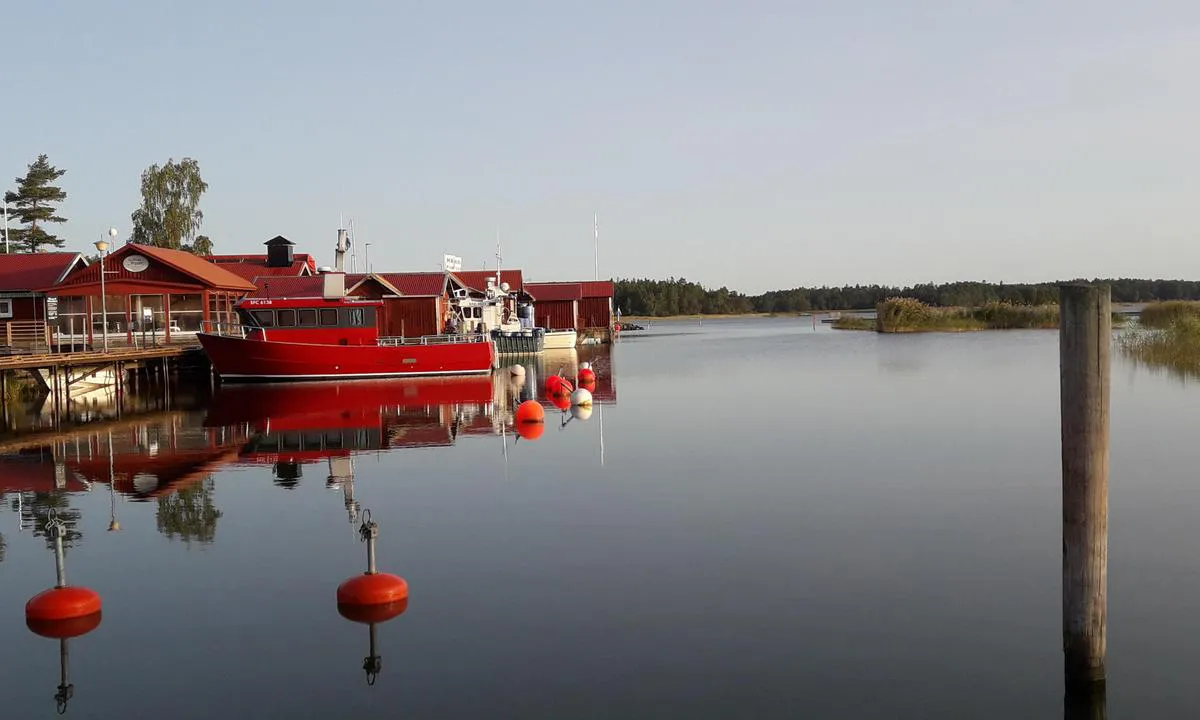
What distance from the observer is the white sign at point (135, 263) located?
→ 41575 millimetres

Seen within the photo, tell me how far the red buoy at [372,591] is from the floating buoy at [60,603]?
238 cm

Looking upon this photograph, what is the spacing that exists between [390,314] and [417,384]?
1244 cm

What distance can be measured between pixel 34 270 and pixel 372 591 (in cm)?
4024

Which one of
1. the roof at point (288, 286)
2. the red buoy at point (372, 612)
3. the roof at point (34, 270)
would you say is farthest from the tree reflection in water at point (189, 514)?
the roof at point (34, 270)

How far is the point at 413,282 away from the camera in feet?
169

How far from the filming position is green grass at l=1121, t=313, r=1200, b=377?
118 ft

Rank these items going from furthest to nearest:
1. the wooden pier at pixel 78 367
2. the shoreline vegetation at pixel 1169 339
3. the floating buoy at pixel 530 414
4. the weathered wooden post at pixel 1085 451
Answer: the shoreline vegetation at pixel 1169 339 < the wooden pier at pixel 78 367 < the floating buoy at pixel 530 414 < the weathered wooden post at pixel 1085 451

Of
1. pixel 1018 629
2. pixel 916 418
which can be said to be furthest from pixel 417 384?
pixel 1018 629

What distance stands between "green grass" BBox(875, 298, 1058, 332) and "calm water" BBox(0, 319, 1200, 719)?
201ft

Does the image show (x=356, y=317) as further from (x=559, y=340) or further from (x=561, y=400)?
(x=559, y=340)

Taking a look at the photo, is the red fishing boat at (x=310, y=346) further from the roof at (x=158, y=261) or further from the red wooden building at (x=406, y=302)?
the red wooden building at (x=406, y=302)

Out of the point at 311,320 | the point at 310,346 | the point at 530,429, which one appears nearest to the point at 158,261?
the point at 311,320

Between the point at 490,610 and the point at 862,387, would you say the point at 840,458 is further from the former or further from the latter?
the point at 862,387

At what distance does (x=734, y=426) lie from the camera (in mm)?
24422
